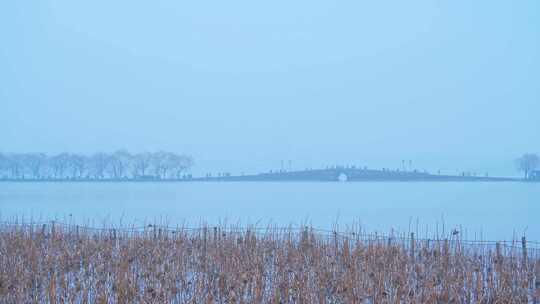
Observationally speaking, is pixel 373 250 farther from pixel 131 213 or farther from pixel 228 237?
pixel 131 213

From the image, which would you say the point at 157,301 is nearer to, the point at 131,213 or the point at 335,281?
the point at 335,281

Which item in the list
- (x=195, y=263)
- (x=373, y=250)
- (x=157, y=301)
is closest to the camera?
(x=157, y=301)

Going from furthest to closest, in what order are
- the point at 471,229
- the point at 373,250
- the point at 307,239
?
the point at 471,229, the point at 307,239, the point at 373,250

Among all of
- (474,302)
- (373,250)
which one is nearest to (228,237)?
(373,250)

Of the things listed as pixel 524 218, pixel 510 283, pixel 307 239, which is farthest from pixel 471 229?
pixel 510 283

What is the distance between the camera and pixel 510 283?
634 cm

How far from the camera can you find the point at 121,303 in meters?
5.38

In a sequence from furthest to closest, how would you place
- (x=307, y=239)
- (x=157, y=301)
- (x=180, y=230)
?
1. (x=180, y=230)
2. (x=307, y=239)
3. (x=157, y=301)

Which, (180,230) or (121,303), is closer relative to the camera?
(121,303)

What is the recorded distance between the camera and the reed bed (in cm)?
567

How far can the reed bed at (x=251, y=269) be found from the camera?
5668 mm

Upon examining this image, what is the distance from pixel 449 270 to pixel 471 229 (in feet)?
42.3

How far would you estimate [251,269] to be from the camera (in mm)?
6824

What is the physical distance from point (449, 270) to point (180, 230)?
15.9 feet
